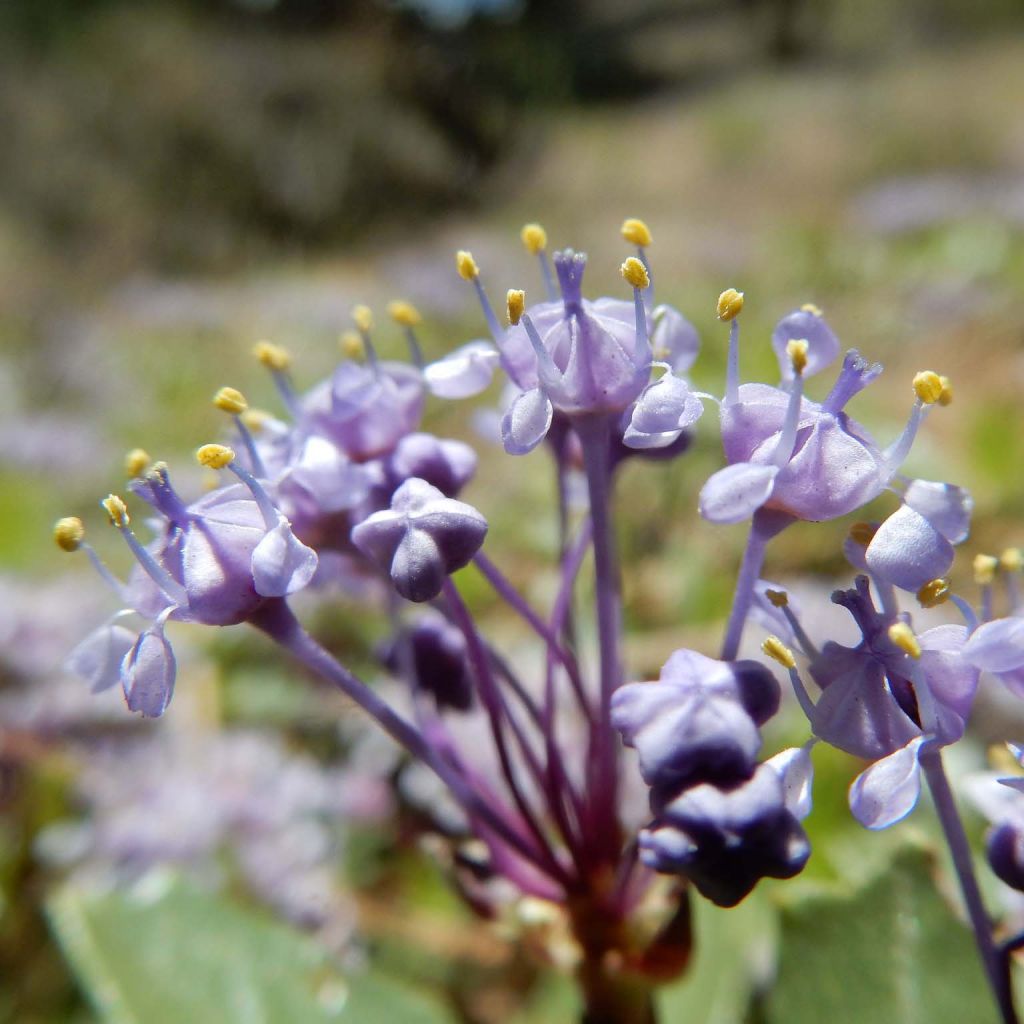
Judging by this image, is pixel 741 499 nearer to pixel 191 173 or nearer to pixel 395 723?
pixel 395 723

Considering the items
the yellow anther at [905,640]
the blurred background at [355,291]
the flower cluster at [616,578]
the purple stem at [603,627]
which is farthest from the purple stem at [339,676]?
the blurred background at [355,291]

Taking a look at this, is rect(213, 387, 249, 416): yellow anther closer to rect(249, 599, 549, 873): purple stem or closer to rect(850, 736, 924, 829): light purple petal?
rect(249, 599, 549, 873): purple stem

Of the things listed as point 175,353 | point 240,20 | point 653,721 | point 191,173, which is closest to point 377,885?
point 653,721

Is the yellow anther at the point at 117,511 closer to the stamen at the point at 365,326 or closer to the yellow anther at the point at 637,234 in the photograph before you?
the stamen at the point at 365,326

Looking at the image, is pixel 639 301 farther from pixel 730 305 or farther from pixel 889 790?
pixel 889 790

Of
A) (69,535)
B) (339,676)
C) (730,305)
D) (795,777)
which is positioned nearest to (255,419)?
(69,535)

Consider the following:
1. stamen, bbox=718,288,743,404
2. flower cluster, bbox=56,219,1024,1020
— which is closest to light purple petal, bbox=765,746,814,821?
flower cluster, bbox=56,219,1024,1020
